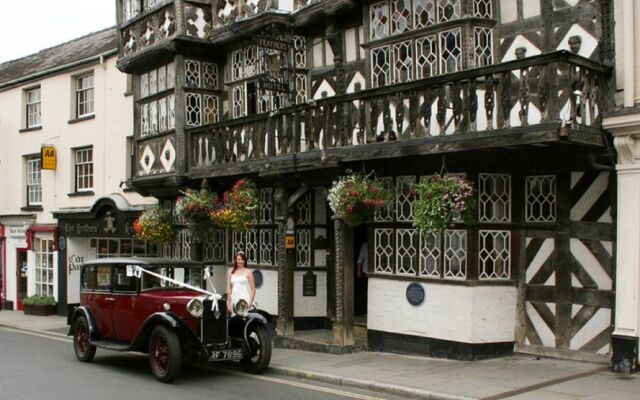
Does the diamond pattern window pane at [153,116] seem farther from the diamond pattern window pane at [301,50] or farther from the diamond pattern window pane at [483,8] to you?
the diamond pattern window pane at [483,8]

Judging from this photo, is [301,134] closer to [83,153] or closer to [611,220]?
[611,220]

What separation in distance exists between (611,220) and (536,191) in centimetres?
128

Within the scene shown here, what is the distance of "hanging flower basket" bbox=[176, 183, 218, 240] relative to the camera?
15570mm

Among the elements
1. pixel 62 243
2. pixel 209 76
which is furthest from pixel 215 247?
pixel 62 243

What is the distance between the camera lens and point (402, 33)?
41.1ft

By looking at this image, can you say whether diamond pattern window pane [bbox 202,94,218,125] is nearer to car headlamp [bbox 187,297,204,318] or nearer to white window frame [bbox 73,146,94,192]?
white window frame [bbox 73,146,94,192]

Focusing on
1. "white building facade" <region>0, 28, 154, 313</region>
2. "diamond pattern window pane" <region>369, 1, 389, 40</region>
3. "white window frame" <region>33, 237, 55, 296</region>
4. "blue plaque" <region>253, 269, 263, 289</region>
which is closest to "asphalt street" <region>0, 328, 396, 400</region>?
"blue plaque" <region>253, 269, 263, 289</region>

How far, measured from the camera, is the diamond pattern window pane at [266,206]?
1589 centimetres

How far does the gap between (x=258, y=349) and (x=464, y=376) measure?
3.23 meters

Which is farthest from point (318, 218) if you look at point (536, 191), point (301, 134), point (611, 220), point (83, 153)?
point (83, 153)

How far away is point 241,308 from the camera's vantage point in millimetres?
→ 11328

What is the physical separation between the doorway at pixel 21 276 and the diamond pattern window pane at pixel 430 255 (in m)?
17.4

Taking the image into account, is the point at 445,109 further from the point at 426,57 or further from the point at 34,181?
the point at 34,181

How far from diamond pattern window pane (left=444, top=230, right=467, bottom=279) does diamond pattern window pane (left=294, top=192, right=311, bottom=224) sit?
167 inches
